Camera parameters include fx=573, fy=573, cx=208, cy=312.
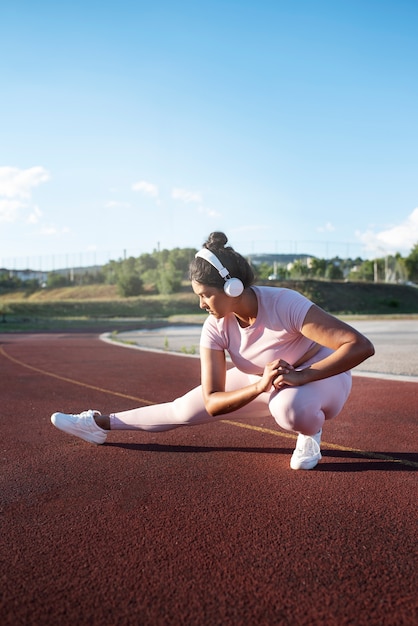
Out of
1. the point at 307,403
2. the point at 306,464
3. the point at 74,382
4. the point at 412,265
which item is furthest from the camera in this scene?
the point at 412,265

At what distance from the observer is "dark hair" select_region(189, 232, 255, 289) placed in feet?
10.8

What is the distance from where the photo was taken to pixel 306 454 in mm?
3891

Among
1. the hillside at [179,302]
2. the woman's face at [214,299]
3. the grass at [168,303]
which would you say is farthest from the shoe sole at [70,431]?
the hillside at [179,302]

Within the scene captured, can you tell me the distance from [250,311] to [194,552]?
150cm

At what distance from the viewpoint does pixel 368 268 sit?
443ft

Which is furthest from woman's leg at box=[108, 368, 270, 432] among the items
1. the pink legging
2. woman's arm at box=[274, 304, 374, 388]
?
woman's arm at box=[274, 304, 374, 388]

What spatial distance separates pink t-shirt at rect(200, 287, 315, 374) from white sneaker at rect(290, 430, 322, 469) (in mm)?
562

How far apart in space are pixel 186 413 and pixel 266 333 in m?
0.95

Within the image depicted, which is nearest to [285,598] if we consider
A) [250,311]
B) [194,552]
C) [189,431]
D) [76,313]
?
[194,552]

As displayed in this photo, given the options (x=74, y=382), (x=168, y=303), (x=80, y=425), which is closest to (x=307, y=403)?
(x=80, y=425)

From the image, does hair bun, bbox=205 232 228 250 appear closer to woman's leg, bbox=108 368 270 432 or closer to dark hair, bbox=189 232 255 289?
dark hair, bbox=189 232 255 289

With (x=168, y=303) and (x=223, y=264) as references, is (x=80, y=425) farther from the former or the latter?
(x=168, y=303)

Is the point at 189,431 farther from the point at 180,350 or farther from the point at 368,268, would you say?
the point at 368,268

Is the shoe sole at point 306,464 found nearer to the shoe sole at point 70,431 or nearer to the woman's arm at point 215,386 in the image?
the woman's arm at point 215,386
